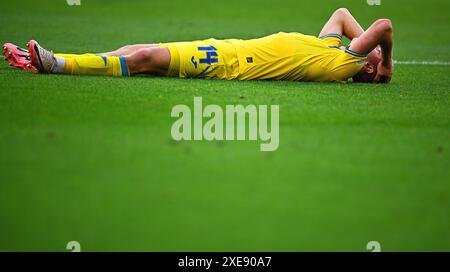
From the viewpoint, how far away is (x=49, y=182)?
4.25 meters

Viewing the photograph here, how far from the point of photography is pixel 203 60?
7.55 metres

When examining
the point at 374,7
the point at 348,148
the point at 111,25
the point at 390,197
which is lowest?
the point at 390,197

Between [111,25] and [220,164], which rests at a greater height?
[111,25]

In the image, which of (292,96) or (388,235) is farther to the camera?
(292,96)

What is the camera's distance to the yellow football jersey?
7672mm

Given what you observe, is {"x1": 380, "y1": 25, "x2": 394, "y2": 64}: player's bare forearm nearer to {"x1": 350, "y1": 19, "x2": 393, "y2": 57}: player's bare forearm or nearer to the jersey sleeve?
{"x1": 350, "y1": 19, "x2": 393, "y2": 57}: player's bare forearm

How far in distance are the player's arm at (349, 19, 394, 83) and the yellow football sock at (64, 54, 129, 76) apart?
6.98 feet

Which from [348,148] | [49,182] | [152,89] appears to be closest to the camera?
[49,182]

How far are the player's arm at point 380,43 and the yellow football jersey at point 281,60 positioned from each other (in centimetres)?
11

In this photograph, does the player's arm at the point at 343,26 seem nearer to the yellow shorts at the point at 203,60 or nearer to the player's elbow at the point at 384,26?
the player's elbow at the point at 384,26
